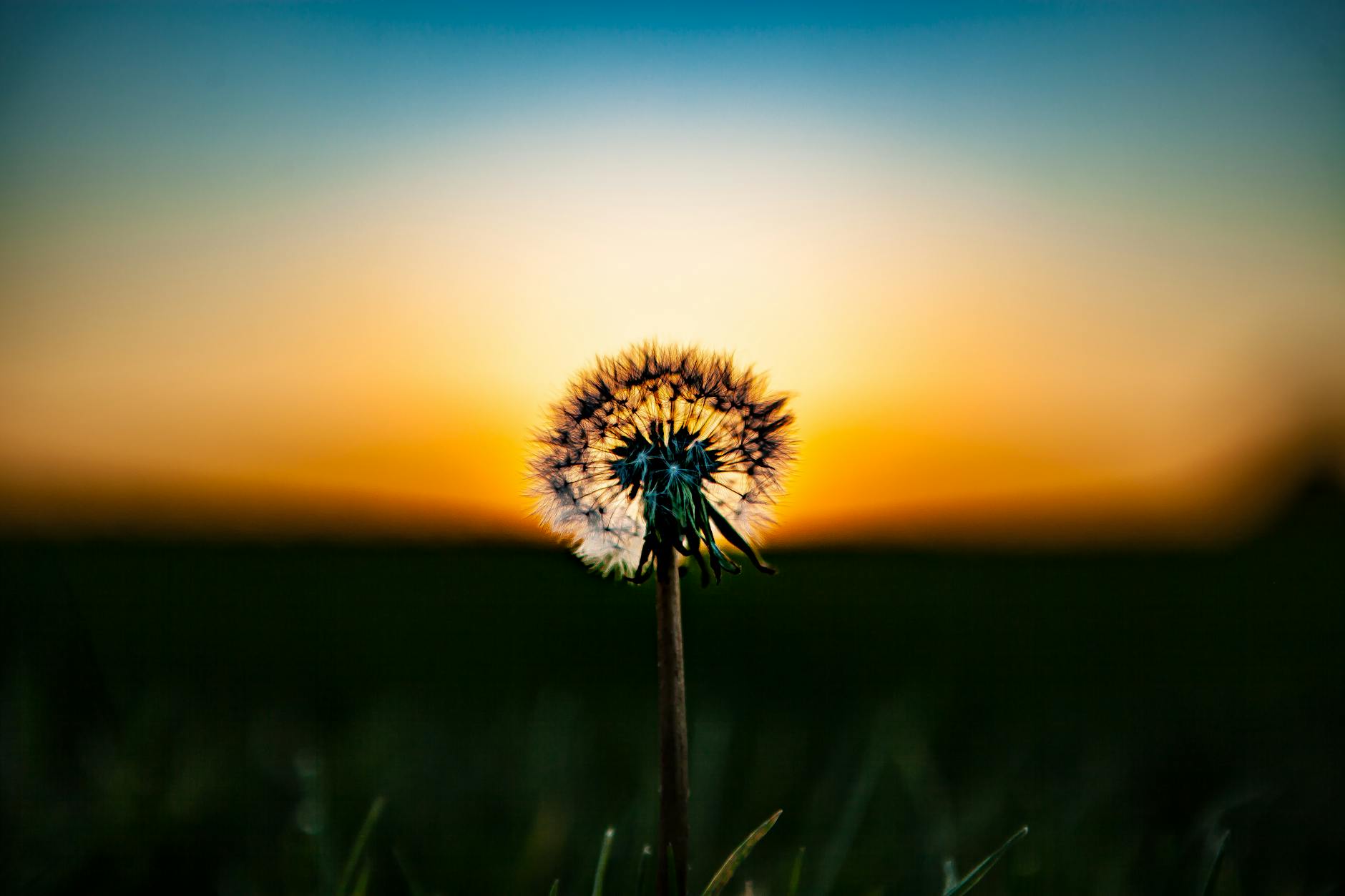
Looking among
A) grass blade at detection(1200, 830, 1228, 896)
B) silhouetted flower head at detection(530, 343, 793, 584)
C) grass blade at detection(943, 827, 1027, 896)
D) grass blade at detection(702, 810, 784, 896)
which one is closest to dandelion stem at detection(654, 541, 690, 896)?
grass blade at detection(702, 810, 784, 896)

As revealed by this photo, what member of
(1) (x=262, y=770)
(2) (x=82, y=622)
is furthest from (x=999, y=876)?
(2) (x=82, y=622)

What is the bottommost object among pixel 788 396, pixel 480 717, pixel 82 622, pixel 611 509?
pixel 480 717

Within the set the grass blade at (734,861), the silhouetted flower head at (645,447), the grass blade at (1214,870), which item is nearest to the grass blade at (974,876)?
the grass blade at (734,861)

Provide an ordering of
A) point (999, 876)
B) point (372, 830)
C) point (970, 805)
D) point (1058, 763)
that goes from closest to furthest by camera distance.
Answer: point (999, 876)
point (372, 830)
point (970, 805)
point (1058, 763)

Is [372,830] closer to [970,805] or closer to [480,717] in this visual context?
[480,717]

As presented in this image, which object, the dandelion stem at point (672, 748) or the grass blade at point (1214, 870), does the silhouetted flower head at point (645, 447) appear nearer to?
the dandelion stem at point (672, 748)

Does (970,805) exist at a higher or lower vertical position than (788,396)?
lower

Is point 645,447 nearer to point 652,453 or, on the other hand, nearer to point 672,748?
point 652,453
